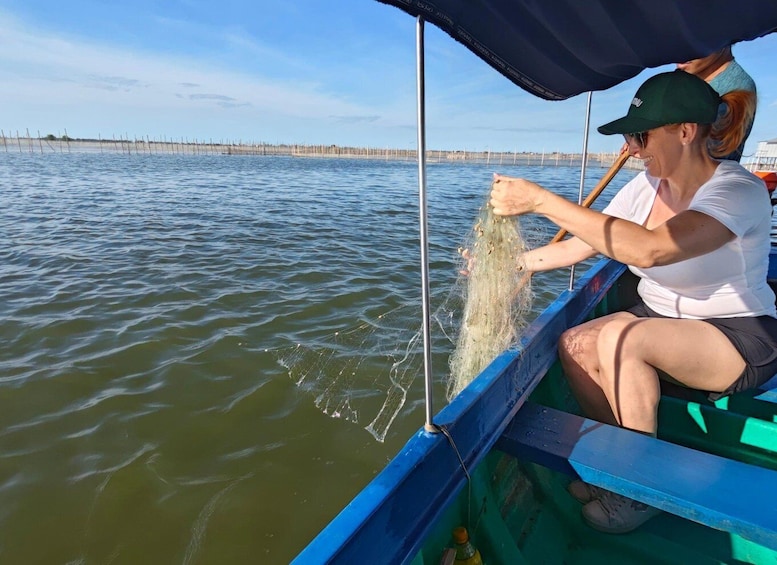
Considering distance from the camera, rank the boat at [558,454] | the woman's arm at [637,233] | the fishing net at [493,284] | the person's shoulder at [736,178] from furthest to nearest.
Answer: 1. the fishing net at [493,284]
2. the person's shoulder at [736,178]
3. the woman's arm at [637,233]
4. the boat at [558,454]

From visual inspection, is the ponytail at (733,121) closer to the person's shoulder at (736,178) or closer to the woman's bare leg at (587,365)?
the person's shoulder at (736,178)

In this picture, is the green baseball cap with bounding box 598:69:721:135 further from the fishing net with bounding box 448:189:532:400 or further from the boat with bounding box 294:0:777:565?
the fishing net with bounding box 448:189:532:400

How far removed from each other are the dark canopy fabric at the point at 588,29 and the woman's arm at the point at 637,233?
554 millimetres

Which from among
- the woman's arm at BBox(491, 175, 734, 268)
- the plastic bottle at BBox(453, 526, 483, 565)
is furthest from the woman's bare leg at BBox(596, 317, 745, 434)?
the plastic bottle at BBox(453, 526, 483, 565)

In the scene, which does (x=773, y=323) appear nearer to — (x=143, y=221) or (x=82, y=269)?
(x=82, y=269)

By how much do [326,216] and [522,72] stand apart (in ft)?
38.3

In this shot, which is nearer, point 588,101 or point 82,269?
point 588,101

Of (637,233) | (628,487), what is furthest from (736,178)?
(628,487)

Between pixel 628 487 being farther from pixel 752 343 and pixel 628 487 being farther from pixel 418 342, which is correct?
pixel 418 342

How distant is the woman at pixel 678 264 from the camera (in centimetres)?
183

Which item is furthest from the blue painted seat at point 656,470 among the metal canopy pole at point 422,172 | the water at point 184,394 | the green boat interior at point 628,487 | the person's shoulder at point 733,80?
the person's shoulder at point 733,80

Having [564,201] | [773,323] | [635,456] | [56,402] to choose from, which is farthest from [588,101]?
[56,402]

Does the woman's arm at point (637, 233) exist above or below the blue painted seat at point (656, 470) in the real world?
above

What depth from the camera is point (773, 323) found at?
6.98ft
